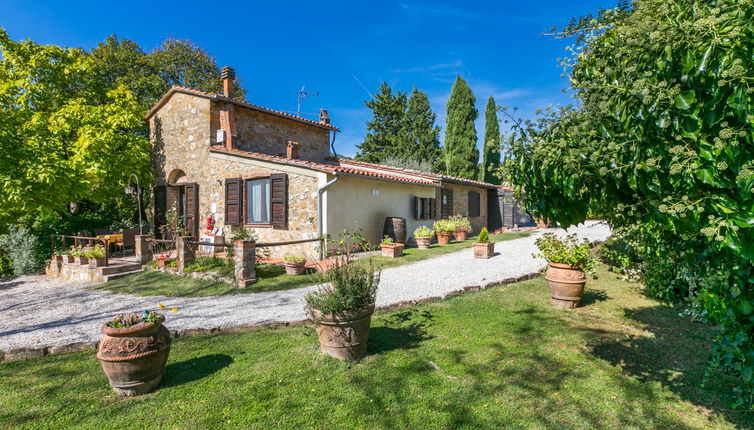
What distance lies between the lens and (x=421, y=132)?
34312 millimetres

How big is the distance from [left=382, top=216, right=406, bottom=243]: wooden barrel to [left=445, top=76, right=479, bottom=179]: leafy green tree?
55.1 ft

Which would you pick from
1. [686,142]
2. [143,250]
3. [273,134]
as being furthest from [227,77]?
[686,142]

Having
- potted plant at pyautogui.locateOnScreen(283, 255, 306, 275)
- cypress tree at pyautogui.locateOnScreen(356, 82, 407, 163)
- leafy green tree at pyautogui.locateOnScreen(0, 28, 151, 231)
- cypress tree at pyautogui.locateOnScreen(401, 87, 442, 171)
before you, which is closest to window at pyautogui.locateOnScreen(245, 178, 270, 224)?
potted plant at pyautogui.locateOnScreen(283, 255, 306, 275)

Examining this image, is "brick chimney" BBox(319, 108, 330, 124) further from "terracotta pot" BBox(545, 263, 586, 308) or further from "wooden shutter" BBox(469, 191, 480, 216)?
"terracotta pot" BBox(545, 263, 586, 308)

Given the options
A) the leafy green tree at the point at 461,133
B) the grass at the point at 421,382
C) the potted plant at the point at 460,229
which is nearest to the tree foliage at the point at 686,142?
the grass at the point at 421,382

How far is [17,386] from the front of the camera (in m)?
3.71

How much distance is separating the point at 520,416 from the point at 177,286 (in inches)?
318

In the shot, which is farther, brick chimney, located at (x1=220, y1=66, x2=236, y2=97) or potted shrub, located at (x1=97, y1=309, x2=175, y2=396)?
brick chimney, located at (x1=220, y1=66, x2=236, y2=97)

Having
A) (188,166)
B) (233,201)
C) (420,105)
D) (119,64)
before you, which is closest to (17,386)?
(233,201)

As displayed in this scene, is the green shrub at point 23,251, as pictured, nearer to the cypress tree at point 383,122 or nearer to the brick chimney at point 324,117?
the brick chimney at point 324,117

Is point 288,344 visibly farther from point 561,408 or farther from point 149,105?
point 149,105

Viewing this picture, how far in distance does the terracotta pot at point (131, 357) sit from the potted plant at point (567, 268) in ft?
18.5

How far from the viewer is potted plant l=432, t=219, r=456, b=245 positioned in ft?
46.8

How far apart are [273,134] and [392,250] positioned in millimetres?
7173
